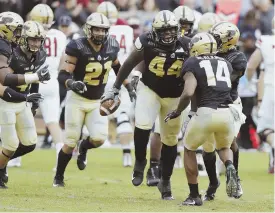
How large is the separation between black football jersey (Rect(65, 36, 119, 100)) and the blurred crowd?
15.6 feet

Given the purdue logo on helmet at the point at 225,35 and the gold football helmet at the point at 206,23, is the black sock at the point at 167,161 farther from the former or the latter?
the gold football helmet at the point at 206,23

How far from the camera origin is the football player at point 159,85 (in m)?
9.06

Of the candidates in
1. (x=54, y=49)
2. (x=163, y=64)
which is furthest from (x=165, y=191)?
(x=54, y=49)

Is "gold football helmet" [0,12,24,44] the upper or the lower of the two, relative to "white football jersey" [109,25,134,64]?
upper

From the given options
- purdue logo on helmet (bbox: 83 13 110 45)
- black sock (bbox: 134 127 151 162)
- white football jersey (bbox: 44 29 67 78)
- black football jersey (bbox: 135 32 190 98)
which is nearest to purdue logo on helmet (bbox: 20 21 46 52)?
purdue logo on helmet (bbox: 83 13 110 45)

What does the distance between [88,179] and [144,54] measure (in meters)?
2.23

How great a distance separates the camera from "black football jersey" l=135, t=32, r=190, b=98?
916 cm

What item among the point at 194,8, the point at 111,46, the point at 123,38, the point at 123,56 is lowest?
the point at 194,8

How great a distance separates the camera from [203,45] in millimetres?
8562

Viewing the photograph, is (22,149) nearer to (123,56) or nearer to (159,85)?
(159,85)

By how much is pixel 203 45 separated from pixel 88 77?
5.82 feet

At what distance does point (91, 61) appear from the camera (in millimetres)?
9828

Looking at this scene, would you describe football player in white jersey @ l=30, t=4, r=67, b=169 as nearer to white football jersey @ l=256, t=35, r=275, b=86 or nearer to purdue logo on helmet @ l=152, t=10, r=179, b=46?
white football jersey @ l=256, t=35, r=275, b=86

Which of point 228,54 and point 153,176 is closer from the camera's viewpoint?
point 228,54
